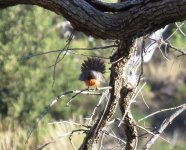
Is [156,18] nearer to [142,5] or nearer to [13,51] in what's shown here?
[142,5]

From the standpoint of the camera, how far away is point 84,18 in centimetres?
213

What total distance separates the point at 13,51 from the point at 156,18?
19.2ft

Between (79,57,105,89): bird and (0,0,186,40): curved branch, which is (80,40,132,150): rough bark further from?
(0,0,186,40): curved branch

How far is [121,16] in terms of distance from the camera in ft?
6.82

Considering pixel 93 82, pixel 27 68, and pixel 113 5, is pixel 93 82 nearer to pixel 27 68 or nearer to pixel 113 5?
pixel 113 5

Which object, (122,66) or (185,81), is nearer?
(122,66)

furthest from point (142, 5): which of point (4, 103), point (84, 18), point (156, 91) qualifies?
point (156, 91)

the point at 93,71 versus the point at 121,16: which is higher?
the point at 121,16

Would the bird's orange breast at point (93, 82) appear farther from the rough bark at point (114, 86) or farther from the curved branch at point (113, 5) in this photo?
the curved branch at point (113, 5)

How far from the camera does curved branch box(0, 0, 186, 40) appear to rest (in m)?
1.91

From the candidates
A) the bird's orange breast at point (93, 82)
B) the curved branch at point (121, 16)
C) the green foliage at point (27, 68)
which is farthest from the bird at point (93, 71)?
the green foliage at point (27, 68)

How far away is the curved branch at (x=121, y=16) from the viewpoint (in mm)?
1912

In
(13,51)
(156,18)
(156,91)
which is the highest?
(156,18)

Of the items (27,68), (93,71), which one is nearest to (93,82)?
(93,71)
